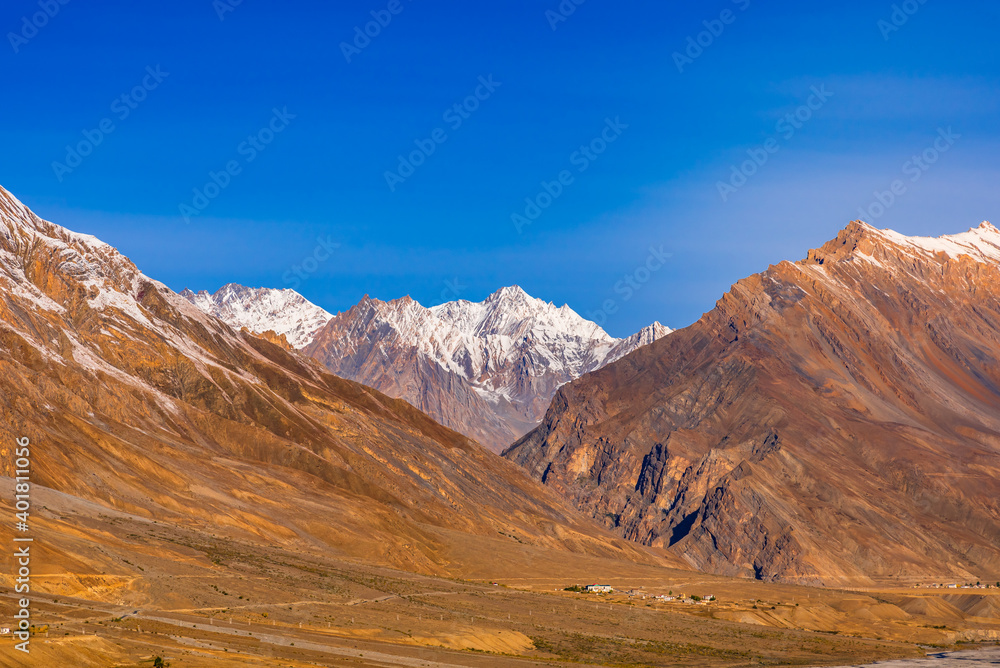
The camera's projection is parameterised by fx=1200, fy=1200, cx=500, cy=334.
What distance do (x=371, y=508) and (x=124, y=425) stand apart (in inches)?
1430

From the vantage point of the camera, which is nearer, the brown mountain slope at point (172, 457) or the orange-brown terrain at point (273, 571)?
the orange-brown terrain at point (273, 571)

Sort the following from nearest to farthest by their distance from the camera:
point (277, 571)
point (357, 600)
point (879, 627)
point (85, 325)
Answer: point (357, 600) → point (277, 571) → point (879, 627) → point (85, 325)

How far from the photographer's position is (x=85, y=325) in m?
198

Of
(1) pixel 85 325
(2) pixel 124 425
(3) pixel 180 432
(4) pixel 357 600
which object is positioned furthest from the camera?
(1) pixel 85 325

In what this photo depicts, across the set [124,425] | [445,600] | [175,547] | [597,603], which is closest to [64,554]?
[175,547]

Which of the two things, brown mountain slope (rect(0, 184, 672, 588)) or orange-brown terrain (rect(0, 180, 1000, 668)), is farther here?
brown mountain slope (rect(0, 184, 672, 588))

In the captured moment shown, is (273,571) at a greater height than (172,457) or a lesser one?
lesser

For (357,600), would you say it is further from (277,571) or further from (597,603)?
(597,603)

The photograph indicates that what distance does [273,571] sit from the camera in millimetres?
114000

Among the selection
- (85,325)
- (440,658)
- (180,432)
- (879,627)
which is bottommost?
(440,658)

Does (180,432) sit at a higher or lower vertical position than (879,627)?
higher

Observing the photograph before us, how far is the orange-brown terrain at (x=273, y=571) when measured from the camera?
82875mm

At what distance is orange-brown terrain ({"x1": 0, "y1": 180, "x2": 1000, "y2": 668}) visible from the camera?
82.9m

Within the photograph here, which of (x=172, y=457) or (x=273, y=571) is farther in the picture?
(x=172, y=457)
